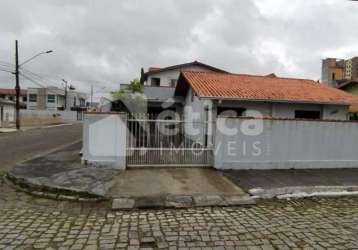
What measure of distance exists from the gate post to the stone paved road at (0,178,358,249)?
2.69 meters

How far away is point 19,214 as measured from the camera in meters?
5.09

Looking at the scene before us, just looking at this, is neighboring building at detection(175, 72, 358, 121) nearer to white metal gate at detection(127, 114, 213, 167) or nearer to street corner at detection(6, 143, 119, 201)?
white metal gate at detection(127, 114, 213, 167)

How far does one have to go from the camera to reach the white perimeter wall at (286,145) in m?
9.02

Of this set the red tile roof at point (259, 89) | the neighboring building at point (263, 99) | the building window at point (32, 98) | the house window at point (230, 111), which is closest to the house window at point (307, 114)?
the neighboring building at point (263, 99)

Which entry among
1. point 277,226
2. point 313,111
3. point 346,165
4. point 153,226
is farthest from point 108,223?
point 313,111

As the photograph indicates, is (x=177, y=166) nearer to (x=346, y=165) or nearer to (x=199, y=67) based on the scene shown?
(x=346, y=165)

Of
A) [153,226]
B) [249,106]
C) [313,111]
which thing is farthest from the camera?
[313,111]

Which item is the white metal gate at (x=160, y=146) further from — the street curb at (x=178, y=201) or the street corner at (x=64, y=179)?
the street curb at (x=178, y=201)

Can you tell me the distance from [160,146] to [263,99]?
576 centimetres

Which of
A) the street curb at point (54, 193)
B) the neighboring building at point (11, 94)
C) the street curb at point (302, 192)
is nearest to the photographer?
the street curb at point (54, 193)

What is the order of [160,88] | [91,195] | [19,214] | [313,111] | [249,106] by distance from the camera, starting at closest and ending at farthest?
[19,214] → [91,195] → [249,106] → [313,111] → [160,88]

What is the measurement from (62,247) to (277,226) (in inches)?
133

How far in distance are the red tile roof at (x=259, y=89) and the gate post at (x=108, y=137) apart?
444 centimetres

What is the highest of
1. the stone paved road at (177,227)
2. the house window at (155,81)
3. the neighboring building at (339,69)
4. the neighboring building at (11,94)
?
the neighboring building at (339,69)
